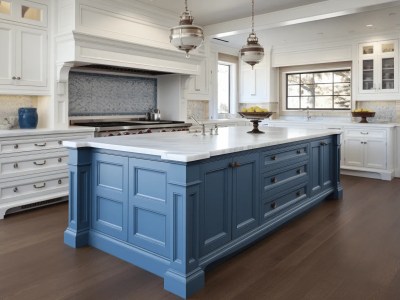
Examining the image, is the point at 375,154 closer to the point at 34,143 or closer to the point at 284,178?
the point at 284,178

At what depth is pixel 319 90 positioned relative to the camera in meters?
7.71

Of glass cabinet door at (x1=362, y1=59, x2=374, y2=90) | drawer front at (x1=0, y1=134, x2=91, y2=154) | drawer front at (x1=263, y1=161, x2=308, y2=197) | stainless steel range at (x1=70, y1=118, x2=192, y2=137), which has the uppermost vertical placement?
glass cabinet door at (x1=362, y1=59, x2=374, y2=90)

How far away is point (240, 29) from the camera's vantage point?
607 centimetres

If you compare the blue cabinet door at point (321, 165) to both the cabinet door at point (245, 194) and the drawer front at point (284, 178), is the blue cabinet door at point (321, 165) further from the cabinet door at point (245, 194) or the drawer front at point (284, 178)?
the cabinet door at point (245, 194)

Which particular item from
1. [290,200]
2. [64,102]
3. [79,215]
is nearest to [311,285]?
[290,200]

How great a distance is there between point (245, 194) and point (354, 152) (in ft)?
13.7

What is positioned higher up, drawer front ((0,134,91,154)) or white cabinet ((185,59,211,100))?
white cabinet ((185,59,211,100))

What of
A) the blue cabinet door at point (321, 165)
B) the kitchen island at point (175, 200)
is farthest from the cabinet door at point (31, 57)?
the blue cabinet door at point (321, 165)

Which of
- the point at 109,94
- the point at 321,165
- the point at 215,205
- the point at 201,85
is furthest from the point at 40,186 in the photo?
the point at 201,85

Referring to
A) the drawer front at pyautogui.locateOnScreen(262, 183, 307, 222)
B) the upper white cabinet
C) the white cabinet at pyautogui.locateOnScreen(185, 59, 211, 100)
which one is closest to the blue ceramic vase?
the upper white cabinet

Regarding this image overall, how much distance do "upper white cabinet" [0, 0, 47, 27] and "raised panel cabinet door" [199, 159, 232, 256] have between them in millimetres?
3147

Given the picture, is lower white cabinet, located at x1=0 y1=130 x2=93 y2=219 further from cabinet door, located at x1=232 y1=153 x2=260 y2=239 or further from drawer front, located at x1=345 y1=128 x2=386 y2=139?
drawer front, located at x1=345 y1=128 x2=386 y2=139

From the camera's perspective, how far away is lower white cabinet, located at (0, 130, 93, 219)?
13.0 ft

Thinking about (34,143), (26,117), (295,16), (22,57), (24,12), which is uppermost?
(295,16)
